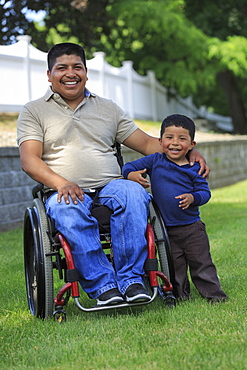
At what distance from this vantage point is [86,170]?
3961mm

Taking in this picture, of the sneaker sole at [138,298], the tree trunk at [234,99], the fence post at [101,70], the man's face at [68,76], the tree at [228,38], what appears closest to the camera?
the sneaker sole at [138,298]

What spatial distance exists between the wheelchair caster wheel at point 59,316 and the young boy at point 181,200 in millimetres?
718

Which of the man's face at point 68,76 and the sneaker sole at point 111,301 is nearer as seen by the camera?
the sneaker sole at point 111,301

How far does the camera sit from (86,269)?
357 cm

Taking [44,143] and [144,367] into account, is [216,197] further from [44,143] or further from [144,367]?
[144,367]

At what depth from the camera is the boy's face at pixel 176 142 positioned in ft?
12.8

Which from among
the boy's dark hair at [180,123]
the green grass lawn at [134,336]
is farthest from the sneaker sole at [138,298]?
the boy's dark hair at [180,123]

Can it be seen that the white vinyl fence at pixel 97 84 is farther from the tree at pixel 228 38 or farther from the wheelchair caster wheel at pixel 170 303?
the wheelchair caster wheel at pixel 170 303

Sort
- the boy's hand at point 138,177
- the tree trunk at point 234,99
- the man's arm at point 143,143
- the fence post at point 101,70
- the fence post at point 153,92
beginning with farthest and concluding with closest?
the tree trunk at point 234,99 → the fence post at point 153,92 → the fence post at point 101,70 → the man's arm at point 143,143 → the boy's hand at point 138,177

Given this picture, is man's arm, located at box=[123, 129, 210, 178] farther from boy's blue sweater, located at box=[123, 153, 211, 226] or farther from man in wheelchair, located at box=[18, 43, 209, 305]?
boy's blue sweater, located at box=[123, 153, 211, 226]

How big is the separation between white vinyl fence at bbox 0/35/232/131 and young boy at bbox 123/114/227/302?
6.94 meters

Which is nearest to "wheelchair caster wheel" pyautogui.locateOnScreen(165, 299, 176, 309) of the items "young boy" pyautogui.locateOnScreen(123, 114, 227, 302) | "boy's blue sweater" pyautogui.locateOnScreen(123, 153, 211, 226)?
"young boy" pyautogui.locateOnScreen(123, 114, 227, 302)

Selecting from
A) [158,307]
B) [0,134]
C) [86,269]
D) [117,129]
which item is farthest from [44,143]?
[0,134]

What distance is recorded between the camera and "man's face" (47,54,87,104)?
401 centimetres
